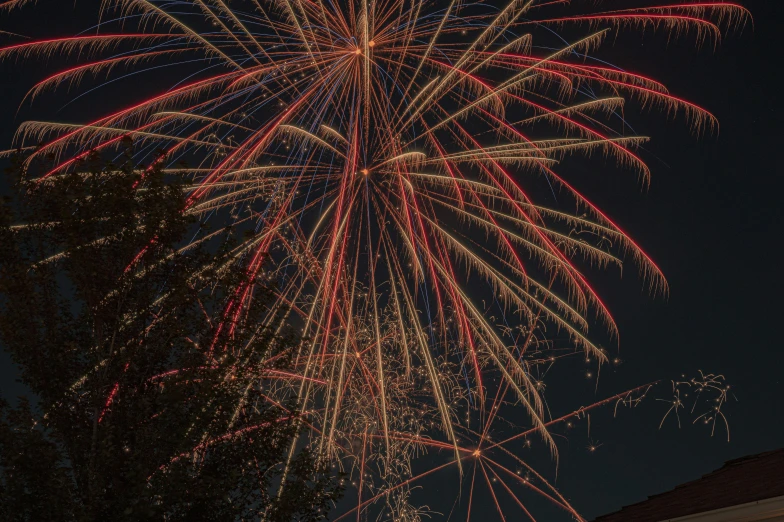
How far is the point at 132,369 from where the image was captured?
11766 mm

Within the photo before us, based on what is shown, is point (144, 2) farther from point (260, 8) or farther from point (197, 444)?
point (197, 444)

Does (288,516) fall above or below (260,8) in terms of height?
below

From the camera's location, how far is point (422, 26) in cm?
1731

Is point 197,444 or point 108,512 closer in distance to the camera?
point 108,512

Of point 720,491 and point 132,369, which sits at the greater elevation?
point 132,369

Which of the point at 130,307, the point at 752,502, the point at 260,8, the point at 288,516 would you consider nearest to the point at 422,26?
the point at 260,8

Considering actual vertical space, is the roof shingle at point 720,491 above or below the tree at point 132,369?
below

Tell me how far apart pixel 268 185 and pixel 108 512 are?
8.54 m

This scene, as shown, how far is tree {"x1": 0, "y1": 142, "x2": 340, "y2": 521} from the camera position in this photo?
11.0m

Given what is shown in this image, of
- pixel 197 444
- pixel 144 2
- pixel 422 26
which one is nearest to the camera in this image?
pixel 197 444

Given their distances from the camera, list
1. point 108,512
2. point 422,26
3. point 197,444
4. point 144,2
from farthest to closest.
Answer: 1. point 422,26
2. point 144,2
3. point 197,444
4. point 108,512

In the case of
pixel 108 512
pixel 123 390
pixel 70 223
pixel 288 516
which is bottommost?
pixel 288 516

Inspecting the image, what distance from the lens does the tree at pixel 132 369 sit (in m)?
11.0

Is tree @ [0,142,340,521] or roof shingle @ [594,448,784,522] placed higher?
tree @ [0,142,340,521]
